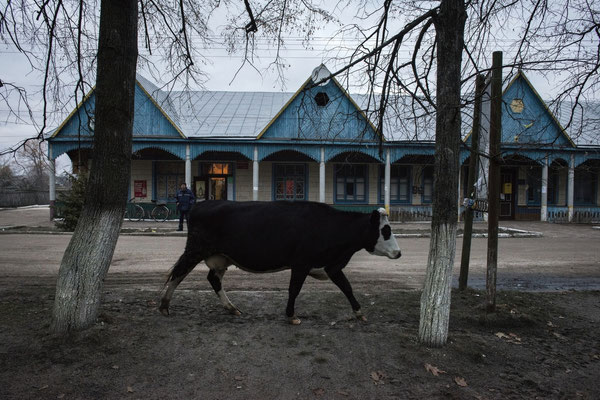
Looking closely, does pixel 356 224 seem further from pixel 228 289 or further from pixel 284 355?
pixel 228 289

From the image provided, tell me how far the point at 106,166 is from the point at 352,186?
20.0 metres

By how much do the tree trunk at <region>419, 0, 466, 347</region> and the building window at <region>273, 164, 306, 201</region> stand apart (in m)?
19.3

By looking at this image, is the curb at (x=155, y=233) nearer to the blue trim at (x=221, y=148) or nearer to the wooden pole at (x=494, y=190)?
the blue trim at (x=221, y=148)

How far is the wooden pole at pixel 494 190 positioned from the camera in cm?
500

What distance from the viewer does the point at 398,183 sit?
77.4 ft

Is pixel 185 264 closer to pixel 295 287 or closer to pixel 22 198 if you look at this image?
pixel 295 287

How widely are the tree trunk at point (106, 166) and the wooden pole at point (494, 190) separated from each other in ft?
14.6

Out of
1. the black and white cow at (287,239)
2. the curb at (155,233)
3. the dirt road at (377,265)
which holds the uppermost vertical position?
the black and white cow at (287,239)

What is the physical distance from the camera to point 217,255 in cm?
486

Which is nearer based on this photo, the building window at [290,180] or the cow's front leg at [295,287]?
the cow's front leg at [295,287]

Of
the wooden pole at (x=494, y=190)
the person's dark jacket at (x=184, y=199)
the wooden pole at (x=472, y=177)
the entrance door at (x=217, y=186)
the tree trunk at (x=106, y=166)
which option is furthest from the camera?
the entrance door at (x=217, y=186)

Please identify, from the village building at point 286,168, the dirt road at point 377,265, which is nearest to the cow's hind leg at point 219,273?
the dirt road at point 377,265

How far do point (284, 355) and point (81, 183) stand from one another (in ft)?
45.4

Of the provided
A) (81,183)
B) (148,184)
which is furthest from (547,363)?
(148,184)
